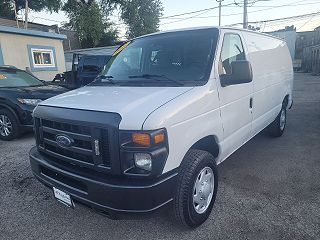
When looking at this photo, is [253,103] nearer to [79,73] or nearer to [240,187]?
[240,187]

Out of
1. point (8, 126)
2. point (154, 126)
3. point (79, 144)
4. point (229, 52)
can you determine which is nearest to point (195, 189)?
point (154, 126)

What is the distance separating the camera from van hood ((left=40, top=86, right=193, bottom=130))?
223 cm

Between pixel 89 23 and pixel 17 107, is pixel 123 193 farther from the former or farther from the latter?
pixel 89 23

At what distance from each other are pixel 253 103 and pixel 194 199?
6.13 ft

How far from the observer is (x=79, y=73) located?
10547mm

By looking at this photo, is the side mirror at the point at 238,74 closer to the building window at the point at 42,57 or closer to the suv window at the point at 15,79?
the suv window at the point at 15,79

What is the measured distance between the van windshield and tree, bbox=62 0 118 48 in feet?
106

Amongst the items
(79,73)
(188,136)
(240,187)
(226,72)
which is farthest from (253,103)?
(79,73)

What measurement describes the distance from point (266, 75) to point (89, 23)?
108ft

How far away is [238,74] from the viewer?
117 inches

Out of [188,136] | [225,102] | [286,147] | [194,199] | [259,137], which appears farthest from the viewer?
[259,137]

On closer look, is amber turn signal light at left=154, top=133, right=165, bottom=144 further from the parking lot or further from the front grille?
the parking lot

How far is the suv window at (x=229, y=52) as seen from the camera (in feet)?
10.4

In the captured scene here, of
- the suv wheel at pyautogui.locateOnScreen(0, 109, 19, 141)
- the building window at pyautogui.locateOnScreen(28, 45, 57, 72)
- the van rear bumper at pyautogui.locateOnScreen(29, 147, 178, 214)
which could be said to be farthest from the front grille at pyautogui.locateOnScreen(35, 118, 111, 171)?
the building window at pyautogui.locateOnScreen(28, 45, 57, 72)
